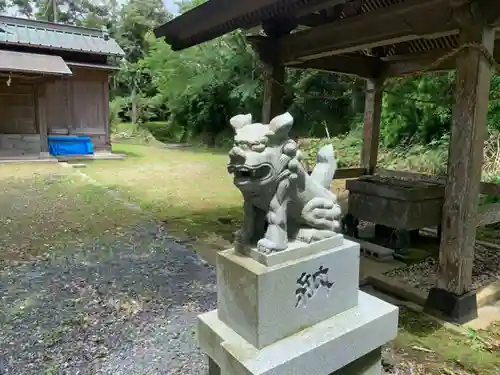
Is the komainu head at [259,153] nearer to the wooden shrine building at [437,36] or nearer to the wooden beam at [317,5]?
the wooden shrine building at [437,36]

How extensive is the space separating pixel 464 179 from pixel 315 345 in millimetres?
1729

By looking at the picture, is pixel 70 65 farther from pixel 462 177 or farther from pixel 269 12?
pixel 462 177

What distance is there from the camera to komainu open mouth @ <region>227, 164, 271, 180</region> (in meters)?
1.53

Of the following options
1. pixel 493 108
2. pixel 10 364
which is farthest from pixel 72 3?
pixel 10 364

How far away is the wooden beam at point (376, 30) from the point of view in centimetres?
280

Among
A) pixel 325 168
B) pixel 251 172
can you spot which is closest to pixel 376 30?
pixel 325 168

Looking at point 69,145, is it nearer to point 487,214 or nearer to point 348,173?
point 348,173

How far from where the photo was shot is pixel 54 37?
13008 mm

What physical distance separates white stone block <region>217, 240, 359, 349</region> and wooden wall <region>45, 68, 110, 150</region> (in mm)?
12873

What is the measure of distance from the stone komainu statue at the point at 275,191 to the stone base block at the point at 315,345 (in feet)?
1.28

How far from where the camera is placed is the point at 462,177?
268 cm

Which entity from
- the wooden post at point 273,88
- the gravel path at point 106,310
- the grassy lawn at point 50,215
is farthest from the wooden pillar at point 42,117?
the wooden post at point 273,88

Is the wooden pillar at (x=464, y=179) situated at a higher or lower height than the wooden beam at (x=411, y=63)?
lower

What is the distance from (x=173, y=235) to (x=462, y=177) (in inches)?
132
